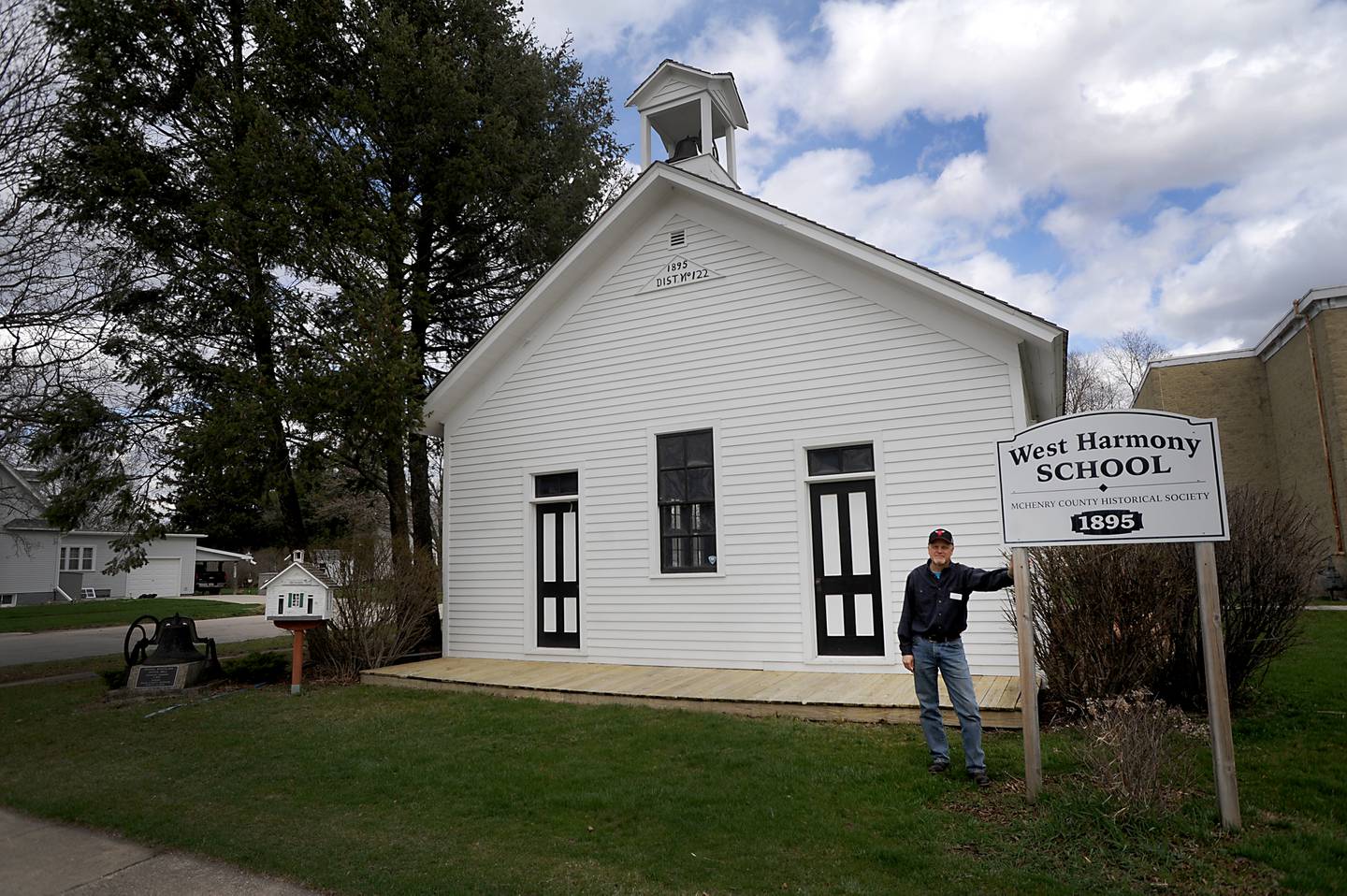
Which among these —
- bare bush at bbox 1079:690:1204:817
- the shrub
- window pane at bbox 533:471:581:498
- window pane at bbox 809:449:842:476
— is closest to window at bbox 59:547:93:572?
window pane at bbox 533:471:581:498

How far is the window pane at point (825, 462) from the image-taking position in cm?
966

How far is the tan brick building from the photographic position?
2070 cm

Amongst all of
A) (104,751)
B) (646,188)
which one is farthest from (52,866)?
(646,188)

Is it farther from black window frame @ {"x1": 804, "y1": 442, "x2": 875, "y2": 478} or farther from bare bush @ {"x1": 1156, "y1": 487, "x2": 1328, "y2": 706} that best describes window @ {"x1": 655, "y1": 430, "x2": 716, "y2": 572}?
bare bush @ {"x1": 1156, "y1": 487, "x2": 1328, "y2": 706}

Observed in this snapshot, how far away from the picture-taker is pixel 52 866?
5.00 meters

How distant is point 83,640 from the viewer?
2089cm

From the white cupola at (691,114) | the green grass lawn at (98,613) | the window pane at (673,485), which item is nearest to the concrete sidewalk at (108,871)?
the window pane at (673,485)

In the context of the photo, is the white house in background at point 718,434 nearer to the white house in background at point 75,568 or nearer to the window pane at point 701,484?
the window pane at point 701,484

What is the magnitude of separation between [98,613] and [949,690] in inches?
1346

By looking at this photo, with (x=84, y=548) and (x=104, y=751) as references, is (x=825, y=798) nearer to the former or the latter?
(x=104, y=751)

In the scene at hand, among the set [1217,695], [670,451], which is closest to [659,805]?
[1217,695]

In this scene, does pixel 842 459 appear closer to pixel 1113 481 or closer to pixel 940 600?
pixel 940 600

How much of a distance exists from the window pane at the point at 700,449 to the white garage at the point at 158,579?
42.4 metres

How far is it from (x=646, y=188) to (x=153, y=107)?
7.73m
